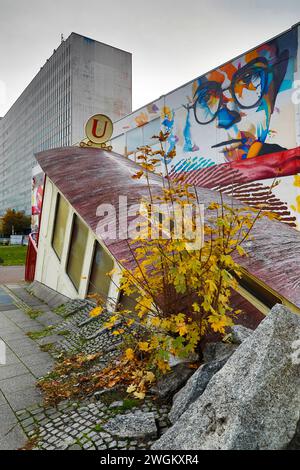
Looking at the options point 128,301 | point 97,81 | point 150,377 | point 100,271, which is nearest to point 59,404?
point 150,377

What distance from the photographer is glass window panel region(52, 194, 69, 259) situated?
968 centimetres

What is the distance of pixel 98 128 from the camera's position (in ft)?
45.1

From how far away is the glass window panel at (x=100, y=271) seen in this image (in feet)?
23.9

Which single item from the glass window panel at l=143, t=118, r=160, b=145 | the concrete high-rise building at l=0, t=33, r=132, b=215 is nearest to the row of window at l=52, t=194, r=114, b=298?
the glass window panel at l=143, t=118, r=160, b=145

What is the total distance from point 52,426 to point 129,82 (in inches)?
3564

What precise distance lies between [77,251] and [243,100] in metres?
8.58

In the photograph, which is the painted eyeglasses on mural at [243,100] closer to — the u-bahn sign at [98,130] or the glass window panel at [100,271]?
the u-bahn sign at [98,130]

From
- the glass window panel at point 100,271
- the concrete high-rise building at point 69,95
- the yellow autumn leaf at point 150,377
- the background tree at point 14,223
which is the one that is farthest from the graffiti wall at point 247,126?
the concrete high-rise building at point 69,95

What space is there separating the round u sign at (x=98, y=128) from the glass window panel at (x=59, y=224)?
4694 mm

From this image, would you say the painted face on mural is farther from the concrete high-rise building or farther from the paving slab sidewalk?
the concrete high-rise building

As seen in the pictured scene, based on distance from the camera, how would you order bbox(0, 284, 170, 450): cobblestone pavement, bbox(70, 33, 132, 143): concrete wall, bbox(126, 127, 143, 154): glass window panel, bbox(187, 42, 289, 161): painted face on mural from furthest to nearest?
bbox(70, 33, 132, 143): concrete wall
bbox(126, 127, 143, 154): glass window panel
bbox(187, 42, 289, 161): painted face on mural
bbox(0, 284, 170, 450): cobblestone pavement

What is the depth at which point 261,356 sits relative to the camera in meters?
2.65

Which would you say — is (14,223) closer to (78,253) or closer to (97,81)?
(97,81)

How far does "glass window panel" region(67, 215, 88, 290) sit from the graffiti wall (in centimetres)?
442
